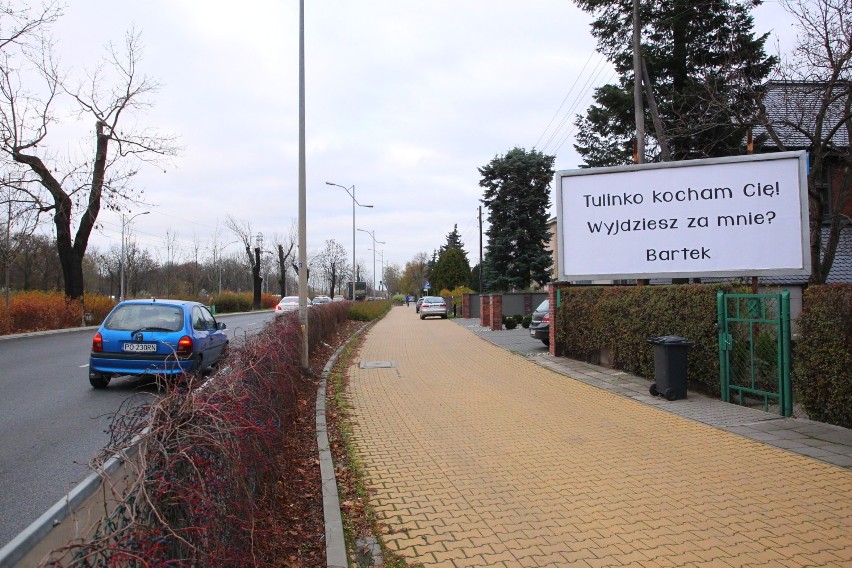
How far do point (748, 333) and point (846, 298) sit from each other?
2031mm

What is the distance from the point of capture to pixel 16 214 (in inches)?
960

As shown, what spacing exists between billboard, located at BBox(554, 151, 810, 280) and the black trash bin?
240 centimetres

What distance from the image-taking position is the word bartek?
428 inches

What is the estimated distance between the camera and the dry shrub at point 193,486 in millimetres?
1969

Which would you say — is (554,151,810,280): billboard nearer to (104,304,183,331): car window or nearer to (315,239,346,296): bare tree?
(104,304,183,331): car window

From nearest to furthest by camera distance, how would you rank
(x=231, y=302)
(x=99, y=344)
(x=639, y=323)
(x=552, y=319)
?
(x=99, y=344) → (x=639, y=323) → (x=552, y=319) → (x=231, y=302)

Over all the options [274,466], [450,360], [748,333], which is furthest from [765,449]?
[450,360]

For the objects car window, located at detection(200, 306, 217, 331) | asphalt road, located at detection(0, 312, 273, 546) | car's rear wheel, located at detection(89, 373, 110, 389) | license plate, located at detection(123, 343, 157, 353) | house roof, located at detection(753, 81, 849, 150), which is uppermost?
house roof, located at detection(753, 81, 849, 150)

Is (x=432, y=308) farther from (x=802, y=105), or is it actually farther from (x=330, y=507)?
(x=330, y=507)

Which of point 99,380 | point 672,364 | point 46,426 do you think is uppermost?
point 672,364

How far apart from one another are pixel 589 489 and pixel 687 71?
18.5 m

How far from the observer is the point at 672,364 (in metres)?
9.04

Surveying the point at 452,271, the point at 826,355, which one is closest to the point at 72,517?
the point at 826,355

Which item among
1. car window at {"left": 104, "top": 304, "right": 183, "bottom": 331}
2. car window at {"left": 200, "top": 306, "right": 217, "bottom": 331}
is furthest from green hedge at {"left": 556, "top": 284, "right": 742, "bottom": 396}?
car window at {"left": 104, "top": 304, "right": 183, "bottom": 331}
